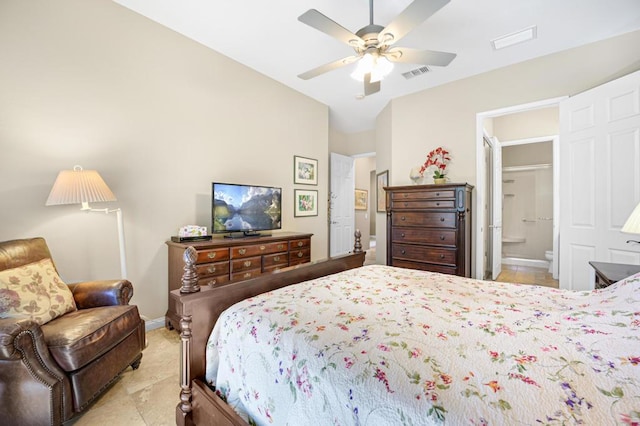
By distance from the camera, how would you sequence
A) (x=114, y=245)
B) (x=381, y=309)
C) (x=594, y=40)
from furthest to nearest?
(x=594, y=40)
(x=114, y=245)
(x=381, y=309)

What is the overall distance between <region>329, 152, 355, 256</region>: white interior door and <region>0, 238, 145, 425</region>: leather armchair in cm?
392

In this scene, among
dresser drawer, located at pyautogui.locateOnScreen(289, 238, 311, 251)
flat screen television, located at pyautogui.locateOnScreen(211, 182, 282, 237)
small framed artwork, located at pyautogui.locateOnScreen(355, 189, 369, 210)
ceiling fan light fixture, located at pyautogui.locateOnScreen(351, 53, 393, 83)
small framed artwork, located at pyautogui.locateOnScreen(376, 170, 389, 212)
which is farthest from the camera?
small framed artwork, located at pyautogui.locateOnScreen(355, 189, 369, 210)

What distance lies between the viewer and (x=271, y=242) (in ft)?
10.2

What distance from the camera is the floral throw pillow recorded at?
1.52m

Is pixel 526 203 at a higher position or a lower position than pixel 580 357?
higher

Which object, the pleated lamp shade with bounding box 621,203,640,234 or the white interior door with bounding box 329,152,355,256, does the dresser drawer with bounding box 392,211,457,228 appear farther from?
the white interior door with bounding box 329,152,355,256

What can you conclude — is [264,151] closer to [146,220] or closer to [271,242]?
[271,242]

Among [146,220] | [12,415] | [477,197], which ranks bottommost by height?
[12,415]

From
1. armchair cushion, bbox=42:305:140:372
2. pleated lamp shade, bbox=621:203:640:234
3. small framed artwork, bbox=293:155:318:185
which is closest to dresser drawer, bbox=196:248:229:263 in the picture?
armchair cushion, bbox=42:305:140:372

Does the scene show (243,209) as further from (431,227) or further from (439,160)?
(439,160)

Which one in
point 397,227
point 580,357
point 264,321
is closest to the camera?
point 580,357

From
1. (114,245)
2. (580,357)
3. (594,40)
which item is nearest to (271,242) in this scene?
(114,245)

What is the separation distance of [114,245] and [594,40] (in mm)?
5415

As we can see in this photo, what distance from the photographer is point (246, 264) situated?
2893 millimetres
